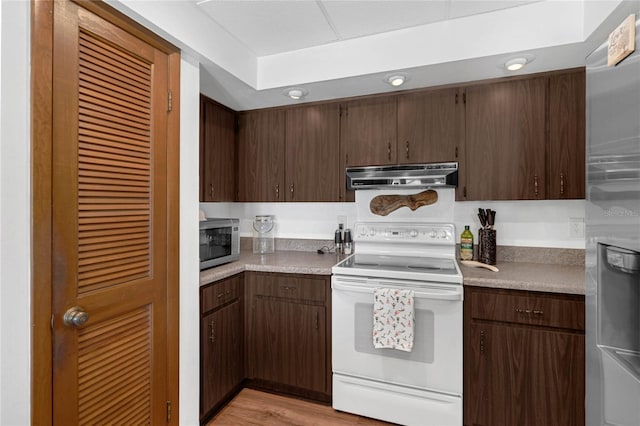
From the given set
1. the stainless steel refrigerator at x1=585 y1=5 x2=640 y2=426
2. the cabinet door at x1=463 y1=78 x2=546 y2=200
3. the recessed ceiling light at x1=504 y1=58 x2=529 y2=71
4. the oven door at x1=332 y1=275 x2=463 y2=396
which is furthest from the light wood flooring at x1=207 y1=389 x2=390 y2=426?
the recessed ceiling light at x1=504 y1=58 x2=529 y2=71

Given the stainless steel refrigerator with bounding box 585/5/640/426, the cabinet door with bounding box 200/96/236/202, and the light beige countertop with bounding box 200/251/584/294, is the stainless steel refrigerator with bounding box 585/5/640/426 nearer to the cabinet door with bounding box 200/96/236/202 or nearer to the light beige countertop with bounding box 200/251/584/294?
the light beige countertop with bounding box 200/251/584/294

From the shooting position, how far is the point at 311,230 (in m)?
3.01

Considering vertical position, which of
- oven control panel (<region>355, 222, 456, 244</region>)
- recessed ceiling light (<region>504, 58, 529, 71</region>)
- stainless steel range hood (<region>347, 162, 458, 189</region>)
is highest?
recessed ceiling light (<region>504, 58, 529, 71</region>)

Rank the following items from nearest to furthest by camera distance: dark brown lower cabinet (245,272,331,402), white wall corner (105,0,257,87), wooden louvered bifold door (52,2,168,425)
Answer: wooden louvered bifold door (52,2,168,425), white wall corner (105,0,257,87), dark brown lower cabinet (245,272,331,402)

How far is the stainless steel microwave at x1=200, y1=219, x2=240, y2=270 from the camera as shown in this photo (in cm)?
208

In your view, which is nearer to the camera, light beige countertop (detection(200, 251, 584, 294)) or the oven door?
light beige countertop (detection(200, 251, 584, 294))

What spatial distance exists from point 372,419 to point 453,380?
60 centimetres

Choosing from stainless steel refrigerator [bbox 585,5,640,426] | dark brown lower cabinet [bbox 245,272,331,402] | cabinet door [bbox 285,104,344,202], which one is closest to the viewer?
stainless steel refrigerator [bbox 585,5,640,426]

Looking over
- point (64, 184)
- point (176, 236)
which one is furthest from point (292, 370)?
point (64, 184)

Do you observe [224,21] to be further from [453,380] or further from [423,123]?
[453,380]

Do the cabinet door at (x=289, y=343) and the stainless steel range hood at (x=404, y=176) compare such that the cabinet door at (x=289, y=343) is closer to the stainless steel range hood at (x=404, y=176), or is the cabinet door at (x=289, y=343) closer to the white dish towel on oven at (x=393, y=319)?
Result: the white dish towel on oven at (x=393, y=319)

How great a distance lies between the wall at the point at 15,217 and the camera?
1.06 meters

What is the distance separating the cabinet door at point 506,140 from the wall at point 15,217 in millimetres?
2353

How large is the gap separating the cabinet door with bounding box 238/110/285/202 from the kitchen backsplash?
306 millimetres
